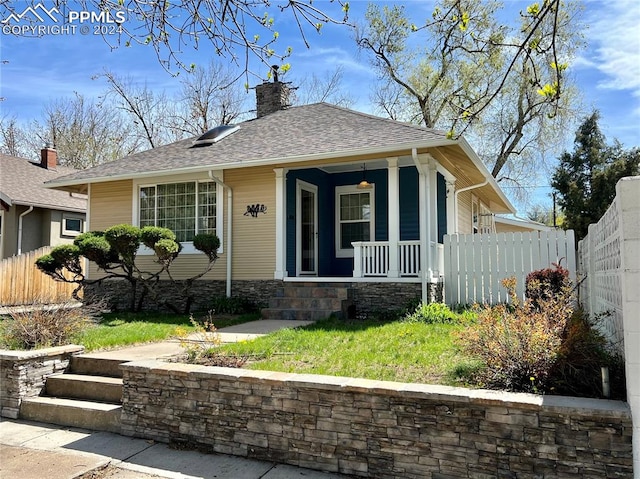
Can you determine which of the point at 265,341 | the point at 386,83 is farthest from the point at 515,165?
the point at 265,341

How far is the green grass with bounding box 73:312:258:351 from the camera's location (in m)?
6.31

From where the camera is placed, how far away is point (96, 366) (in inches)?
213

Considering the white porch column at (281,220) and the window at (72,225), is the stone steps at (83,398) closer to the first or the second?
the white porch column at (281,220)

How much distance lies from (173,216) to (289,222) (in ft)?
9.63

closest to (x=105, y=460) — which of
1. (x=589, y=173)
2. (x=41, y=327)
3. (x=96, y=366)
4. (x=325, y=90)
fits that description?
(x=96, y=366)

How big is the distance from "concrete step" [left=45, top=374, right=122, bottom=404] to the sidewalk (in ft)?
1.72

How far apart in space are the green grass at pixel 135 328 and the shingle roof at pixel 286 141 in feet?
10.8

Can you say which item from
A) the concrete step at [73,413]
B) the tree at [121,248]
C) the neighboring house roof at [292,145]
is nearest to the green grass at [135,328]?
the tree at [121,248]

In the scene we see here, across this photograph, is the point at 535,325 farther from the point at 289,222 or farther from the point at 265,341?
the point at 289,222

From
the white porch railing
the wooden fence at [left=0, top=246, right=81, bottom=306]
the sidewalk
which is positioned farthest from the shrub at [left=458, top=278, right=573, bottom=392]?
the wooden fence at [left=0, top=246, right=81, bottom=306]

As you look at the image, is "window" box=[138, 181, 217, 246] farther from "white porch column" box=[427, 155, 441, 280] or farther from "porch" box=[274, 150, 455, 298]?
"white porch column" box=[427, 155, 441, 280]

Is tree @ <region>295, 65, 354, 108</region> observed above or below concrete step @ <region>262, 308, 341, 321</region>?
above

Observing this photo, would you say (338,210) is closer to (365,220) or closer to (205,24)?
(365,220)

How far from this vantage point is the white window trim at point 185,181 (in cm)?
1055
